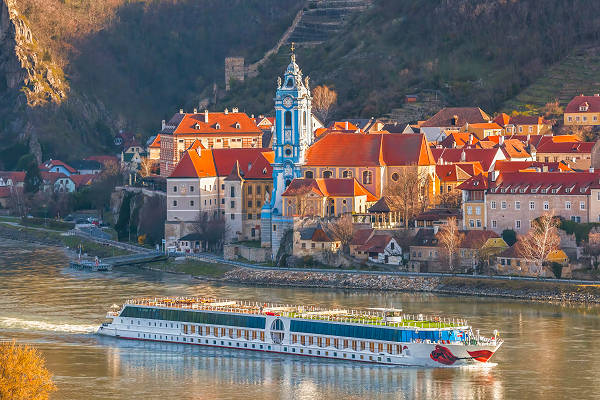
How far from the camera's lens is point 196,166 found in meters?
109

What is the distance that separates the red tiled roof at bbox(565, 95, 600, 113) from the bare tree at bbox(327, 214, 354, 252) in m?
34.1

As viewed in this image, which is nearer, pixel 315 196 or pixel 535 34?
pixel 315 196

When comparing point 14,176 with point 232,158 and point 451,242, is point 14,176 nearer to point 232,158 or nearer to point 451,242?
point 232,158

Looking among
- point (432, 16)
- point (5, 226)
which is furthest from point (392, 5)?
point (5, 226)

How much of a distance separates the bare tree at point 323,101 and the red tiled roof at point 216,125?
15365mm

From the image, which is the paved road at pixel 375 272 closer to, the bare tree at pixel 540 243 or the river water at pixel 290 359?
the bare tree at pixel 540 243

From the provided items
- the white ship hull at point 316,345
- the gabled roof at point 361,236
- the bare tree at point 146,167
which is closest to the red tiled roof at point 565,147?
the gabled roof at point 361,236

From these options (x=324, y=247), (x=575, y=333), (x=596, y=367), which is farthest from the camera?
(x=324, y=247)

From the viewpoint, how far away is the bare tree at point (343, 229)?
319ft

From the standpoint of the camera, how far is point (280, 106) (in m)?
102

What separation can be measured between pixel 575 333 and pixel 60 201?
6840 cm

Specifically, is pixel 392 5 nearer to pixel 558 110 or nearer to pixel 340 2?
pixel 340 2

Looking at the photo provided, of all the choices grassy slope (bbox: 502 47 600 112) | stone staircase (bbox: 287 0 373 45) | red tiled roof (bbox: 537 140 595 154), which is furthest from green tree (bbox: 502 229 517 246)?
stone staircase (bbox: 287 0 373 45)

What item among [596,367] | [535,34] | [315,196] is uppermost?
[535,34]
